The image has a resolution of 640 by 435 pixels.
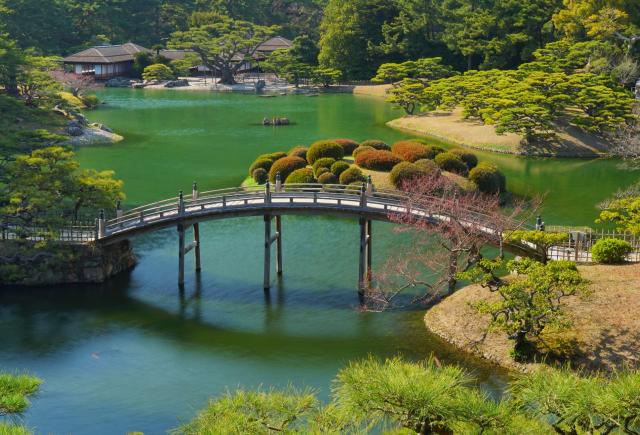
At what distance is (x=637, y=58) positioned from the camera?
72.2m

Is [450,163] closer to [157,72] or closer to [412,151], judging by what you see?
[412,151]

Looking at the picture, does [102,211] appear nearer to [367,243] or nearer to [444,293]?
[367,243]

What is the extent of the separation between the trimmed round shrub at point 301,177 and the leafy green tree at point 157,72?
213 feet

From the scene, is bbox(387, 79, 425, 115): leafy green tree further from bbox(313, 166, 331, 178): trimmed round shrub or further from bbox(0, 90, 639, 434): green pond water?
bbox(313, 166, 331, 178): trimmed round shrub

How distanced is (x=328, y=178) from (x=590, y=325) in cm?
2255

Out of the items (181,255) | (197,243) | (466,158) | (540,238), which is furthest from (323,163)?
(540,238)

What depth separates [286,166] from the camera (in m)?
50.7

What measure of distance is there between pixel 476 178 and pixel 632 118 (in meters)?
23.6

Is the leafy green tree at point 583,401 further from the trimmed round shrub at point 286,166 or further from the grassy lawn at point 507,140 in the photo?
the grassy lawn at point 507,140

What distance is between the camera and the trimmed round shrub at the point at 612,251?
31719 millimetres

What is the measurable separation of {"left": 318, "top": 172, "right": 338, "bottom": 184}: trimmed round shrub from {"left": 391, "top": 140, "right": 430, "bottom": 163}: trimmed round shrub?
4.64 m

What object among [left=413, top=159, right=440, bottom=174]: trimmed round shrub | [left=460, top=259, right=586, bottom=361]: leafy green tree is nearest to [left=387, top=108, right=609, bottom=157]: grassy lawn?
[left=413, top=159, right=440, bottom=174]: trimmed round shrub

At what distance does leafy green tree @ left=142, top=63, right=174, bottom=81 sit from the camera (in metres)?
110

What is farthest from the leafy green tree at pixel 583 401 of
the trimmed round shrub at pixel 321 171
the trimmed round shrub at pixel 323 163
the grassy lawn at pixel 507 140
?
the grassy lawn at pixel 507 140
